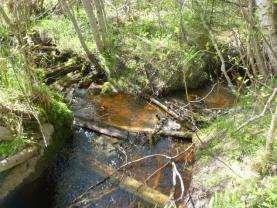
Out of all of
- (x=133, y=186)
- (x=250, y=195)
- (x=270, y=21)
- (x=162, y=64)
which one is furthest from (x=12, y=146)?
(x=162, y=64)

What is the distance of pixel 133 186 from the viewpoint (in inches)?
252

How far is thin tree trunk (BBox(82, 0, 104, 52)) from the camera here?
9.33 m

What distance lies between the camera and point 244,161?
545cm

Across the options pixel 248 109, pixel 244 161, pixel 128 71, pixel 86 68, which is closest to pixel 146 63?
pixel 128 71

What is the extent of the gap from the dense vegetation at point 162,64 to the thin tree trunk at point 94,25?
0.03 m

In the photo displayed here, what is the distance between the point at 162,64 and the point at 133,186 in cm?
353

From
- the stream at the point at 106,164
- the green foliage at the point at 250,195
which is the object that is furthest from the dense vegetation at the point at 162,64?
the stream at the point at 106,164

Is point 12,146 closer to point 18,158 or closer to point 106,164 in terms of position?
point 18,158

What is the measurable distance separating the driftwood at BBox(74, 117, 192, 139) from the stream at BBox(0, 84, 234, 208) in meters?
0.08

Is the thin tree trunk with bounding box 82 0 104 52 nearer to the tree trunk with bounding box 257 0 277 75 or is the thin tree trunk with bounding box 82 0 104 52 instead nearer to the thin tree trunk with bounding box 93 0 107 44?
the thin tree trunk with bounding box 93 0 107 44

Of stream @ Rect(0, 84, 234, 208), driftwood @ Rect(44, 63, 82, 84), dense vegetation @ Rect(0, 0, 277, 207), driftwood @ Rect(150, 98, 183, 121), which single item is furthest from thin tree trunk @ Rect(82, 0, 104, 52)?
driftwood @ Rect(150, 98, 183, 121)

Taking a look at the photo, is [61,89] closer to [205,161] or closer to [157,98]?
[157,98]

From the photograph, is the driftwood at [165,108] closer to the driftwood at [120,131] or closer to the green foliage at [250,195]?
the driftwood at [120,131]

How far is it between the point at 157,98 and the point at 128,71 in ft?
3.39
